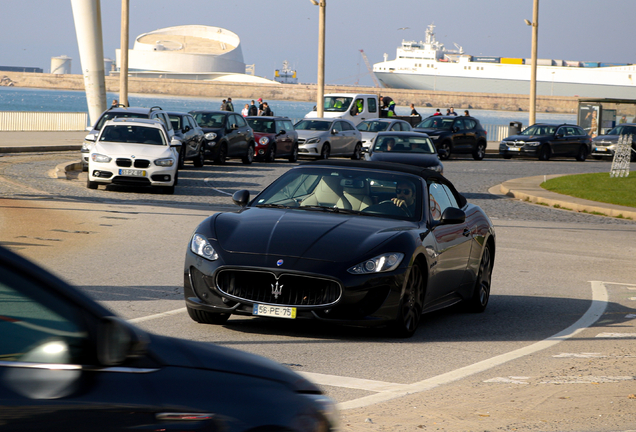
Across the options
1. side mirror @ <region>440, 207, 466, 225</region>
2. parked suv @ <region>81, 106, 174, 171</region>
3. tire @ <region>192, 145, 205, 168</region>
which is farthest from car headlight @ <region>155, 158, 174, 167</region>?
side mirror @ <region>440, 207, 466, 225</region>

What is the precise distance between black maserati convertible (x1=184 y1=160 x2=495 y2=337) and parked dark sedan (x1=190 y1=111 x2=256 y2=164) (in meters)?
21.2

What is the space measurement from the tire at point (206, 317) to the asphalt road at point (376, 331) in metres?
0.07

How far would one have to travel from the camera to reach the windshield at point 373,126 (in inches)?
1534

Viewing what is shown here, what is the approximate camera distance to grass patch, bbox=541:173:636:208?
927 inches

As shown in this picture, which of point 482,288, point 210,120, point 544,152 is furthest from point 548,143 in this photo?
point 482,288

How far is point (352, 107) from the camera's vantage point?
43.7 meters

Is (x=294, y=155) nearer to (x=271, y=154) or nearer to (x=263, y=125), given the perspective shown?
(x=271, y=154)

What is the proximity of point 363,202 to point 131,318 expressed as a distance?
2.34 metres

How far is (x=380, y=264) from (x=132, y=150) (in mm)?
14339

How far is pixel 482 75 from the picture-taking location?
17525 cm

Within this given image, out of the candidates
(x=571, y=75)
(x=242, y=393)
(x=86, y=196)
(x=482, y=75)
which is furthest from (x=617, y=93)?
(x=242, y=393)

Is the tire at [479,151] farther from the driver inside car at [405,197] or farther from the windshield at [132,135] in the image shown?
the driver inside car at [405,197]

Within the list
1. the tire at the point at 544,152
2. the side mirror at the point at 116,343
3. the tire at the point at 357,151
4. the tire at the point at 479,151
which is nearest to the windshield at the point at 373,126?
the tire at the point at 357,151

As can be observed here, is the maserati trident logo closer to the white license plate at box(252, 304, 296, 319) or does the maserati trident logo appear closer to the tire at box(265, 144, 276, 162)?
the white license plate at box(252, 304, 296, 319)
